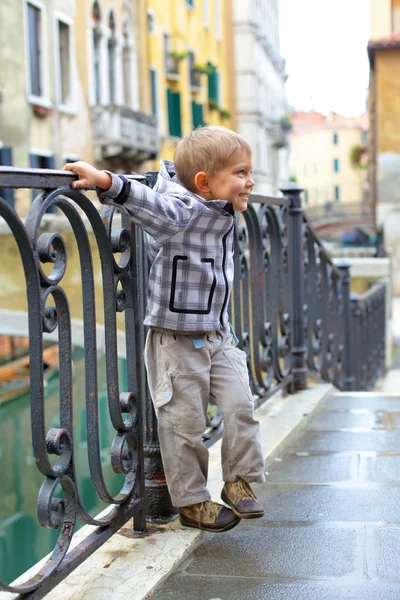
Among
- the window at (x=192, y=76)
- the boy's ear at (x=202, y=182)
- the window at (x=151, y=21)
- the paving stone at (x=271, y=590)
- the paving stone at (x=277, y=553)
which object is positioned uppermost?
the window at (x=151, y=21)

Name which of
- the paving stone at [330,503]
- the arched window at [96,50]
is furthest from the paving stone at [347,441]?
the arched window at [96,50]

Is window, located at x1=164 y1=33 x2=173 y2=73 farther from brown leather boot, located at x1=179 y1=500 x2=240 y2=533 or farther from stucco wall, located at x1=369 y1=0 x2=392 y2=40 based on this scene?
brown leather boot, located at x1=179 y1=500 x2=240 y2=533

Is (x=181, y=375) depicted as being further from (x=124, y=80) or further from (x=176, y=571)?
(x=124, y=80)

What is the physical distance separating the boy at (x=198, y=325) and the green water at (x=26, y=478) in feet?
24.9

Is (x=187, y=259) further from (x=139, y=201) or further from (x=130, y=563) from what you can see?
(x=130, y=563)

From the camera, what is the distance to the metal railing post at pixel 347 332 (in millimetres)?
7762

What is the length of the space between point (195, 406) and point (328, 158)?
78.9 metres

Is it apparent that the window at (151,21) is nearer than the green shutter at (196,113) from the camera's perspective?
Yes

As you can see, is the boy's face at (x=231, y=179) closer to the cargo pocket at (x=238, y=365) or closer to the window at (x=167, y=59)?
the cargo pocket at (x=238, y=365)

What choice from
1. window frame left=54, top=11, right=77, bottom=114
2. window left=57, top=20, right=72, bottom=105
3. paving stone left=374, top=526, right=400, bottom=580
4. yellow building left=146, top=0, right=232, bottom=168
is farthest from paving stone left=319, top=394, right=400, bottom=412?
yellow building left=146, top=0, right=232, bottom=168

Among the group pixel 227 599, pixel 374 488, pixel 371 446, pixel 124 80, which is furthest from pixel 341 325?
pixel 124 80

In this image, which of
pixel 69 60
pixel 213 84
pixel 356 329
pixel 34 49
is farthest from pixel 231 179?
pixel 213 84

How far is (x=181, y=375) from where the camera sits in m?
2.62

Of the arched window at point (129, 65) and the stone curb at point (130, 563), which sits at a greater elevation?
the arched window at point (129, 65)
